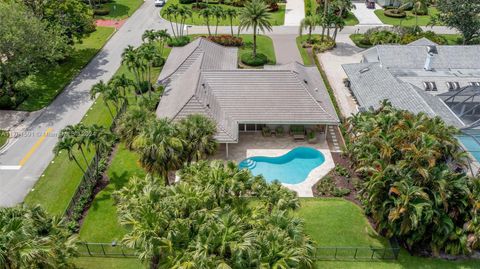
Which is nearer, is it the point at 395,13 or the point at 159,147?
the point at 159,147

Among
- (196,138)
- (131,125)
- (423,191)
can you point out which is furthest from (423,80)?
(131,125)

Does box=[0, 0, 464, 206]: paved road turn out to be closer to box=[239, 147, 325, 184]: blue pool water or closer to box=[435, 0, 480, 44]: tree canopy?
box=[435, 0, 480, 44]: tree canopy

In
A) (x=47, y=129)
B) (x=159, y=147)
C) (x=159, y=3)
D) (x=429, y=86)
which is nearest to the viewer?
(x=159, y=147)

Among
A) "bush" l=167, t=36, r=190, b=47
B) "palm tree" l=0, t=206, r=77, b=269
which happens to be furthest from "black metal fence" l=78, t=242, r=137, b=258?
"bush" l=167, t=36, r=190, b=47

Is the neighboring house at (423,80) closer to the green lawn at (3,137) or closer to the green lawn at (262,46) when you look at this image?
the green lawn at (262,46)

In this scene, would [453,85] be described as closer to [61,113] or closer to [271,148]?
[271,148]

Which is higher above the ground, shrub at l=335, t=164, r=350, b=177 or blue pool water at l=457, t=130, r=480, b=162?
blue pool water at l=457, t=130, r=480, b=162

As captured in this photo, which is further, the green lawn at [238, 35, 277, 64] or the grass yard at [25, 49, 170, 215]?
the green lawn at [238, 35, 277, 64]
